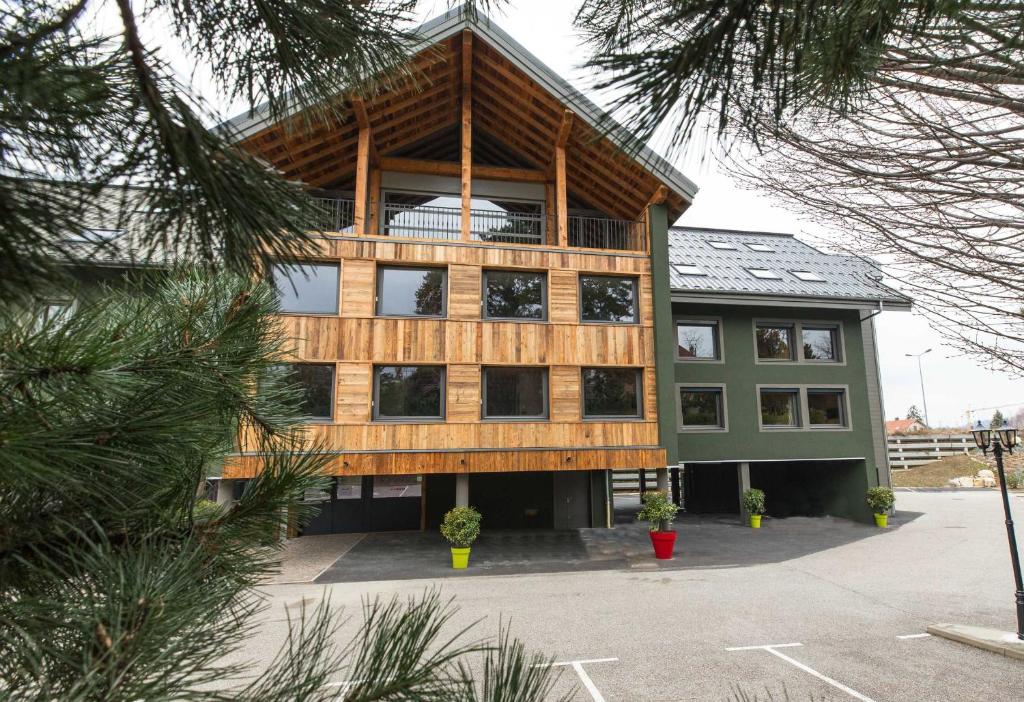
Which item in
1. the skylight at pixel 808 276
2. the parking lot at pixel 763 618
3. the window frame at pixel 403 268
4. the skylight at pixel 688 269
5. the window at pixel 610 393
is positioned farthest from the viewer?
the skylight at pixel 808 276

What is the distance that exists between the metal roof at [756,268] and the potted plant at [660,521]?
6.37m

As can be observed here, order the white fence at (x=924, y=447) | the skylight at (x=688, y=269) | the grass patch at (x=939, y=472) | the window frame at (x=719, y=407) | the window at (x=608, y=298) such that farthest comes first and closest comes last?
the white fence at (x=924, y=447)
the grass patch at (x=939, y=472)
the skylight at (x=688, y=269)
the window frame at (x=719, y=407)
the window at (x=608, y=298)

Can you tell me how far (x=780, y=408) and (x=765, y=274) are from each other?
182 inches

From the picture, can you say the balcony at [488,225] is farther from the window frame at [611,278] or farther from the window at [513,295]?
the window frame at [611,278]

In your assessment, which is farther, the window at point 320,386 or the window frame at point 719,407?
the window frame at point 719,407

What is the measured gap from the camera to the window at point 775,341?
16869mm

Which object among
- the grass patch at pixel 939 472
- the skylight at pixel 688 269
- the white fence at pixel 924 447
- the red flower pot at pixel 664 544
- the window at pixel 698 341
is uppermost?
the skylight at pixel 688 269

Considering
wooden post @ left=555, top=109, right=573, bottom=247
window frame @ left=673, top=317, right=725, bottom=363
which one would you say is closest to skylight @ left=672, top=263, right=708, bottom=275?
window frame @ left=673, top=317, right=725, bottom=363

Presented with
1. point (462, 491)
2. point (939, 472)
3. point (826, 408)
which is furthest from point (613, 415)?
point (939, 472)

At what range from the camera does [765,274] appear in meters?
17.8

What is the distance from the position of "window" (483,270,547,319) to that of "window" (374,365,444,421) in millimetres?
2167

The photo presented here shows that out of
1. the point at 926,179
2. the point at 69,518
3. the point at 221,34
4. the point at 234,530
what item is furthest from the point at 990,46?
the point at 69,518

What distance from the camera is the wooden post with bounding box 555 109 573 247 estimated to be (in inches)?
516

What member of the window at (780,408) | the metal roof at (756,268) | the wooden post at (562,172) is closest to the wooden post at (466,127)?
the wooden post at (562,172)
